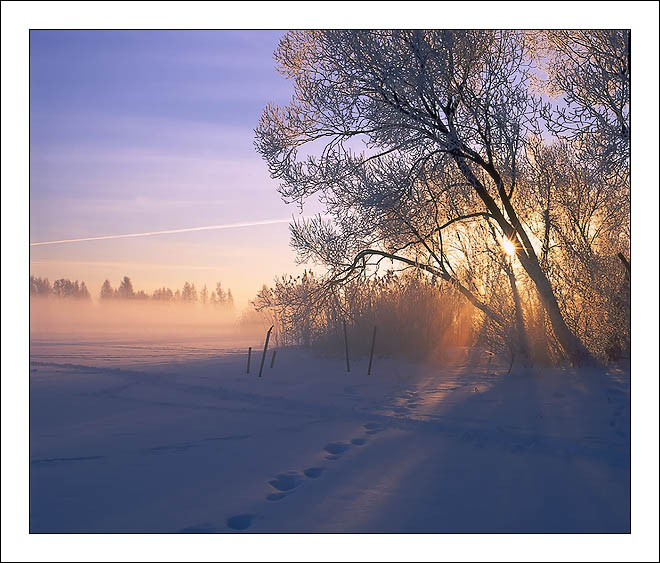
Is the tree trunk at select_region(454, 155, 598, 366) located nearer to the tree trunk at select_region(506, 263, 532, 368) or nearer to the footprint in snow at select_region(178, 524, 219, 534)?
the tree trunk at select_region(506, 263, 532, 368)

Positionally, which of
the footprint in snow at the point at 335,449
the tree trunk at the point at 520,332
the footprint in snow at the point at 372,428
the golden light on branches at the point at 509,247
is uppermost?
the golden light on branches at the point at 509,247

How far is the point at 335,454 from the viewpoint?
5082 millimetres

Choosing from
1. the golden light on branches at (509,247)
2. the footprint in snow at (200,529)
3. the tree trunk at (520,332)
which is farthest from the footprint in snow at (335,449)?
the tree trunk at (520,332)

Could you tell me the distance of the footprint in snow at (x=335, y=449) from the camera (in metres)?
5.02

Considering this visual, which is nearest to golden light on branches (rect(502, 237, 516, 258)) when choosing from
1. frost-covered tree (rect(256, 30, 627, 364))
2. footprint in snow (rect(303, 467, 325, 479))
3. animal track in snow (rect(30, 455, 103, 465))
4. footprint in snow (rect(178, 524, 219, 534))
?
frost-covered tree (rect(256, 30, 627, 364))

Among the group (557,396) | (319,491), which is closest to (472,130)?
(557,396)

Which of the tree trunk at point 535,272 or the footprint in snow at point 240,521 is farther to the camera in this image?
the tree trunk at point 535,272

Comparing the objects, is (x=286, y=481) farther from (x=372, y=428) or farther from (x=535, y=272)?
(x=535, y=272)

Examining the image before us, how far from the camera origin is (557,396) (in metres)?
7.25

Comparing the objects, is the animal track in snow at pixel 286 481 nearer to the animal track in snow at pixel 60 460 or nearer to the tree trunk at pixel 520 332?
the animal track in snow at pixel 60 460

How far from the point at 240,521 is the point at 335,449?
1.69m

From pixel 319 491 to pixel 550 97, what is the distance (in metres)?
8.18

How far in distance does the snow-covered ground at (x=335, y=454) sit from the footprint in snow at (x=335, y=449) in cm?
2

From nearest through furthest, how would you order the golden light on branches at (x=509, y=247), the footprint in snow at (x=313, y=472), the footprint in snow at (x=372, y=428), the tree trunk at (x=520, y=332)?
the footprint in snow at (x=313, y=472) < the footprint in snow at (x=372, y=428) < the golden light on branches at (x=509, y=247) < the tree trunk at (x=520, y=332)
